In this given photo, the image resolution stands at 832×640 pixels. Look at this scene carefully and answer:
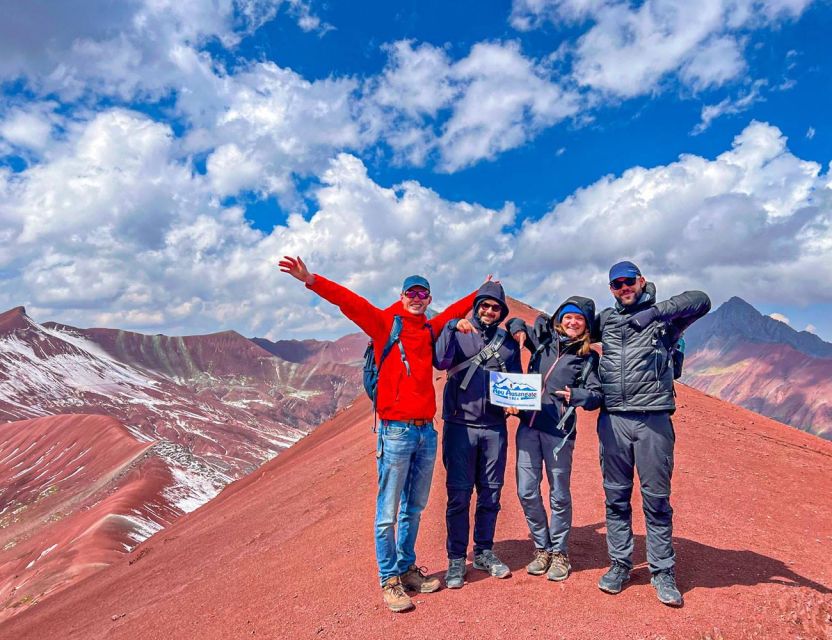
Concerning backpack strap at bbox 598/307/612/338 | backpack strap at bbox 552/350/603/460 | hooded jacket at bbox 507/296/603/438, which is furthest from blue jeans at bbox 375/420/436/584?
backpack strap at bbox 598/307/612/338

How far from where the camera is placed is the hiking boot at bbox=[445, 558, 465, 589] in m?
4.71

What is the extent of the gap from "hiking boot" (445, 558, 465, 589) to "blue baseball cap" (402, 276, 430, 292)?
251 cm

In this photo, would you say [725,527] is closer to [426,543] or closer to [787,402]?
[426,543]

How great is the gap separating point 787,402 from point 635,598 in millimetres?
235021

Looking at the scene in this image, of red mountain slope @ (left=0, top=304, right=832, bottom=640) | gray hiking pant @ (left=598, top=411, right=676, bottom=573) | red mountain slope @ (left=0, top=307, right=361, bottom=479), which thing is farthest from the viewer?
red mountain slope @ (left=0, top=307, right=361, bottom=479)

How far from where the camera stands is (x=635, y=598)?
4285mm

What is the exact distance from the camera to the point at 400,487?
15.0 ft

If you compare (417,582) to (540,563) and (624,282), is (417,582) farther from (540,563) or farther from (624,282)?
(624,282)

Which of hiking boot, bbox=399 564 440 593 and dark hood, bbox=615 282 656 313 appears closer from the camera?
dark hood, bbox=615 282 656 313

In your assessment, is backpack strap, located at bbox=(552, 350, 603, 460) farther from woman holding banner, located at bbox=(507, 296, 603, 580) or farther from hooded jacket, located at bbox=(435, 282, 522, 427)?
hooded jacket, located at bbox=(435, 282, 522, 427)

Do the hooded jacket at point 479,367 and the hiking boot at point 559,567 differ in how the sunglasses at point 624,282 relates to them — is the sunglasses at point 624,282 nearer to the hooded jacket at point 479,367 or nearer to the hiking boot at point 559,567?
the hooded jacket at point 479,367

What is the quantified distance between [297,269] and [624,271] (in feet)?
9.03

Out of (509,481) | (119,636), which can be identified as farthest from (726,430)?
(119,636)

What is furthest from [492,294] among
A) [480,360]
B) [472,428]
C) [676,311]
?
[676,311]
